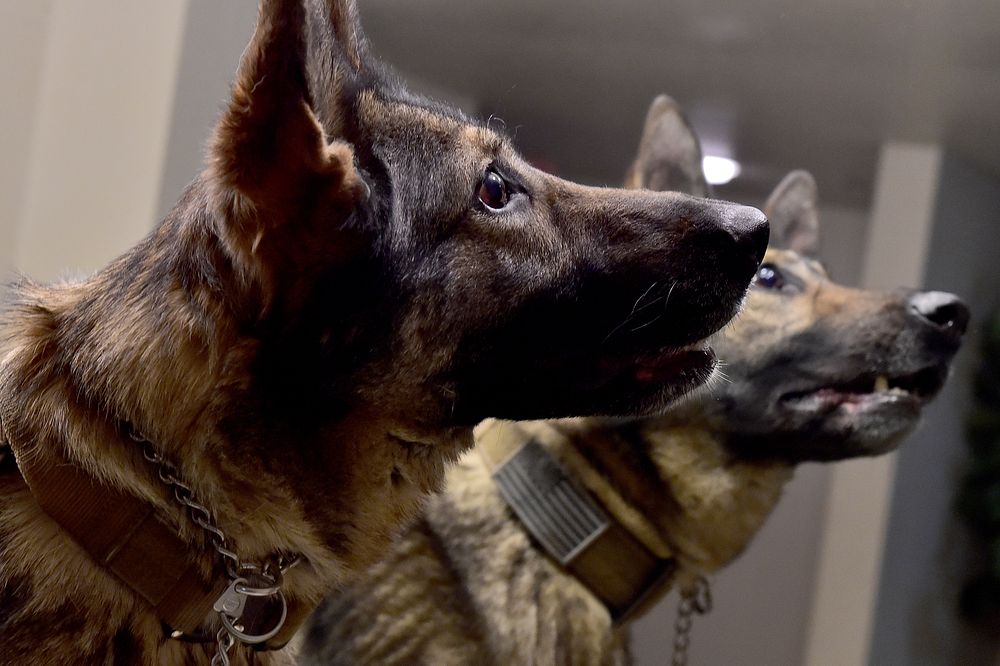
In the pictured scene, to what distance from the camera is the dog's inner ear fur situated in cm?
78

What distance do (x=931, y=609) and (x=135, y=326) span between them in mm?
1414

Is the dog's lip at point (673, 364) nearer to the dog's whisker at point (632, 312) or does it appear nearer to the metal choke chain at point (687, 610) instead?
the dog's whisker at point (632, 312)

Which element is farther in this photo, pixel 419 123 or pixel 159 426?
pixel 419 123

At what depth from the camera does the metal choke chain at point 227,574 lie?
0.88 meters

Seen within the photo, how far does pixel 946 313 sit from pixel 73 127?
148 cm

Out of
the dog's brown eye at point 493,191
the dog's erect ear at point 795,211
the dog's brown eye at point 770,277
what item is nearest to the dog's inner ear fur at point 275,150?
the dog's brown eye at point 493,191

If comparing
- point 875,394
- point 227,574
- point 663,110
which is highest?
point 663,110

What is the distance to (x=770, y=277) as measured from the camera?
1718 millimetres

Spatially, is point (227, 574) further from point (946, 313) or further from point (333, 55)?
point (946, 313)

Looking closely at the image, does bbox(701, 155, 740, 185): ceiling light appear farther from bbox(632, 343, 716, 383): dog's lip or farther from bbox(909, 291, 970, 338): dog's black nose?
bbox(632, 343, 716, 383): dog's lip

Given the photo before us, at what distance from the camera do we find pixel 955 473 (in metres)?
1.75

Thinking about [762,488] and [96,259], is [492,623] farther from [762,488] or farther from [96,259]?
[96,259]

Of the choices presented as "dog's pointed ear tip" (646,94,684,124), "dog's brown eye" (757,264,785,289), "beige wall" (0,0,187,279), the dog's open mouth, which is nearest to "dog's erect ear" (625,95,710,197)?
"dog's pointed ear tip" (646,94,684,124)

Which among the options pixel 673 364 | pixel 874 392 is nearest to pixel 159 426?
pixel 673 364
